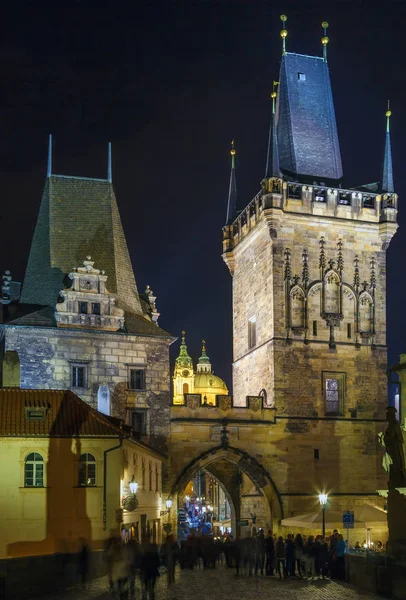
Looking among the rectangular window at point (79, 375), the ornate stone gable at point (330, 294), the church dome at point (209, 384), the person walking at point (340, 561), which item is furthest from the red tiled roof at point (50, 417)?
the church dome at point (209, 384)

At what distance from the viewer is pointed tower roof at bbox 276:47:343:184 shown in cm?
4189

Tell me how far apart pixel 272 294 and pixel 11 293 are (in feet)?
34.8

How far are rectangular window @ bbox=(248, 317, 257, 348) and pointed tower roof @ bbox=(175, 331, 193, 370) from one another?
51.8 m

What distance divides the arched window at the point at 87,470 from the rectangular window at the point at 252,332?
1715 cm

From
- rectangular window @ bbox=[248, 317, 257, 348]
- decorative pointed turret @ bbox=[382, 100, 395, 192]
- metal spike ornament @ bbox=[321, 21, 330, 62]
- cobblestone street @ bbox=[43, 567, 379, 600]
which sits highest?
metal spike ornament @ bbox=[321, 21, 330, 62]

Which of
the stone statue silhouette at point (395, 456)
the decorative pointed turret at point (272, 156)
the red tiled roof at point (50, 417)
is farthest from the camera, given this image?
the decorative pointed turret at point (272, 156)

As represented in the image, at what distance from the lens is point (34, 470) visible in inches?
955

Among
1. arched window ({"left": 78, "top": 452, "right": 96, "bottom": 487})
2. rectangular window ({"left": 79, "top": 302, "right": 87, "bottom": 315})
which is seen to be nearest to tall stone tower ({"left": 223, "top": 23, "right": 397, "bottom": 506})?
rectangular window ({"left": 79, "top": 302, "right": 87, "bottom": 315})

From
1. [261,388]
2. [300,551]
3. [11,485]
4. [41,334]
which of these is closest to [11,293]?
[41,334]

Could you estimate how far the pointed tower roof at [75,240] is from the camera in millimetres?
36688

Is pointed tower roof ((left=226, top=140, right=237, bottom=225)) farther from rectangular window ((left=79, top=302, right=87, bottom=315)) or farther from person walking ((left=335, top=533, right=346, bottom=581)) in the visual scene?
person walking ((left=335, top=533, right=346, bottom=581))

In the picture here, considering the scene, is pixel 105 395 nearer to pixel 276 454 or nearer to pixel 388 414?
pixel 276 454

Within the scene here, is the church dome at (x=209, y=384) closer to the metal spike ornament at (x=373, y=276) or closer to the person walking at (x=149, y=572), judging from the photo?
the metal spike ornament at (x=373, y=276)

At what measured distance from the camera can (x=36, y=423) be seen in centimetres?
2470
